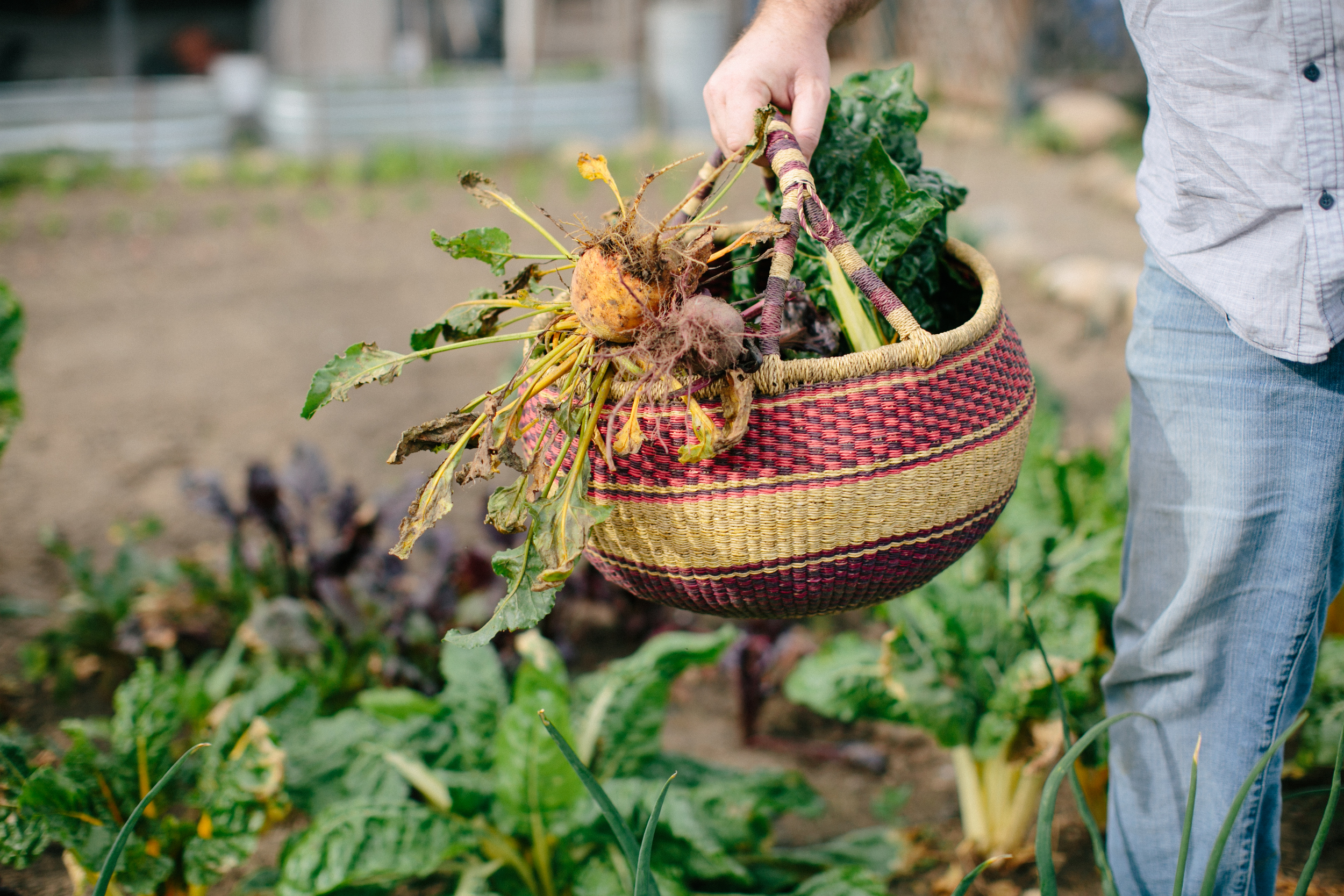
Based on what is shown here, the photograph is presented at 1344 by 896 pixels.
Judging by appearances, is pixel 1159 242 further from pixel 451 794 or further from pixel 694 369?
pixel 451 794

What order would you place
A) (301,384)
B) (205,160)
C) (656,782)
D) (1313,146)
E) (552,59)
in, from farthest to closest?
(552,59)
(205,160)
(301,384)
(656,782)
(1313,146)

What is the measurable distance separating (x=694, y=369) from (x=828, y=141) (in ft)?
1.77

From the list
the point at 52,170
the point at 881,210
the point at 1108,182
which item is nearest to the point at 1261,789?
the point at 881,210

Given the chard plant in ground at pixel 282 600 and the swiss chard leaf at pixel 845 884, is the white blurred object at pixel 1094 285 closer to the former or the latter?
the chard plant in ground at pixel 282 600

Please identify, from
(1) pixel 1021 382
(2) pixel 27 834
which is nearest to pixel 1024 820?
(1) pixel 1021 382

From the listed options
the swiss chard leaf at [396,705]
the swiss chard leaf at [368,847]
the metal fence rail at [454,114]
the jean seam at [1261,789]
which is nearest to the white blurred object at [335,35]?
the metal fence rail at [454,114]

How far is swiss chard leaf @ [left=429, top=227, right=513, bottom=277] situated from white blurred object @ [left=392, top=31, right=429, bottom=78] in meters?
8.64

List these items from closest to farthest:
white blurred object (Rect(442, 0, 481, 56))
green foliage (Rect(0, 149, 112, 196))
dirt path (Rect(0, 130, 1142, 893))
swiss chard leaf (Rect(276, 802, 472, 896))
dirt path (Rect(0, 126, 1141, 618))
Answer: swiss chard leaf (Rect(276, 802, 472, 896)) < dirt path (Rect(0, 130, 1142, 893)) < dirt path (Rect(0, 126, 1141, 618)) < green foliage (Rect(0, 149, 112, 196)) < white blurred object (Rect(442, 0, 481, 56))

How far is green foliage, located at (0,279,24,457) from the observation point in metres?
1.96

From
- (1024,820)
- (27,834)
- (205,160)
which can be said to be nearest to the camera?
(27,834)

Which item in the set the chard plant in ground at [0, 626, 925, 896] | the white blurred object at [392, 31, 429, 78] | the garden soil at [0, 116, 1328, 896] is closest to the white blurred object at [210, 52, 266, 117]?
the white blurred object at [392, 31, 429, 78]

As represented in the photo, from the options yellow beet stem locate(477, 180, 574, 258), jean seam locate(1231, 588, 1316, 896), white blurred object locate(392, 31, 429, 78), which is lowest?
jean seam locate(1231, 588, 1316, 896)

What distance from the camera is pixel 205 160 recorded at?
301 inches

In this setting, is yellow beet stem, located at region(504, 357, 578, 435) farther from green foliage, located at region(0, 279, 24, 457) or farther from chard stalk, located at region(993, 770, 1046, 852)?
green foliage, located at region(0, 279, 24, 457)
